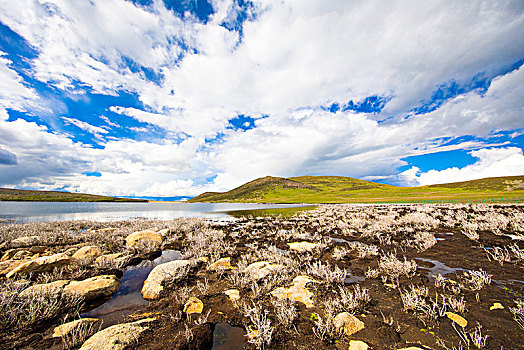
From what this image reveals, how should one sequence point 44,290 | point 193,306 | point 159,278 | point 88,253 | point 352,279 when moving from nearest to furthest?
point 193,306 < point 44,290 < point 159,278 < point 352,279 < point 88,253

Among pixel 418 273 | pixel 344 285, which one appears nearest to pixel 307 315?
pixel 344 285

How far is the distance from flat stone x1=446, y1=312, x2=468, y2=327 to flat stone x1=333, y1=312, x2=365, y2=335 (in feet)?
6.95

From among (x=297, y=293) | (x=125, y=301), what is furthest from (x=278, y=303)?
(x=125, y=301)

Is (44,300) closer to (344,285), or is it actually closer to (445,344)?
(344,285)

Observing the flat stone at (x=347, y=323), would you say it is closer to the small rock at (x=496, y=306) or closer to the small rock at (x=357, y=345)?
the small rock at (x=357, y=345)

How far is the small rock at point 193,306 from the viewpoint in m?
5.72

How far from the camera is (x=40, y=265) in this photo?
8.12 metres

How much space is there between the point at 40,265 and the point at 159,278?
5.33 metres

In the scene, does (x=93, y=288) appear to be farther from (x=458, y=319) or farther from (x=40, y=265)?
(x=458, y=319)

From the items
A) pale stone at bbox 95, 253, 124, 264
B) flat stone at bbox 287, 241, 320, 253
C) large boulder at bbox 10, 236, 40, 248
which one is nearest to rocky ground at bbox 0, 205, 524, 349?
pale stone at bbox 95, 253, 124, 264

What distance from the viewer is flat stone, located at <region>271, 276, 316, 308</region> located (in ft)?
19.6

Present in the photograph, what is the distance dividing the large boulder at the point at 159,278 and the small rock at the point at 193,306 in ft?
5.15

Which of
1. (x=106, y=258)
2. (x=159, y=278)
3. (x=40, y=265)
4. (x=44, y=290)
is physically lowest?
(x=159, y=278)

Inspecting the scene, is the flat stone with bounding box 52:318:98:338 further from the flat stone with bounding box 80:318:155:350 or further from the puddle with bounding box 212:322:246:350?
the puddle with bounding box 212:322:246:350
